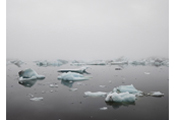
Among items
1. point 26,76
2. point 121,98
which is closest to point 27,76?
point 26,76

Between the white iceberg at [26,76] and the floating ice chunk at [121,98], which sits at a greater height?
the white iceberg at [26,76]

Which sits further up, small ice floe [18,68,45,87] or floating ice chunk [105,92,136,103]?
small ice floe [18,68,45,87]

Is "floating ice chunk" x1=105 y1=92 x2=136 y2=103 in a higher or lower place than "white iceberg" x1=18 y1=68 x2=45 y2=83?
lower

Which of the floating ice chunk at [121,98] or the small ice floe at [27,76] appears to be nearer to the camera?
the floating ice chunk at [121,98]

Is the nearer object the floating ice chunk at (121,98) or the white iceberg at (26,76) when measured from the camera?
the floating ice chunk at (121,98)

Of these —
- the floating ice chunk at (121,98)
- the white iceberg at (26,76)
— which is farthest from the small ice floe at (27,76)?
the floating ice chunk at (121,98)

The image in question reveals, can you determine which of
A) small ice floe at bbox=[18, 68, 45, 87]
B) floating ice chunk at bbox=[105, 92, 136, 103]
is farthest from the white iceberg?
floating ice chunk at bbox=[105, 92, 136, 103]

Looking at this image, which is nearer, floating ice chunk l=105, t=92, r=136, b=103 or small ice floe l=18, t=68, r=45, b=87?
floating ice chunk l=105, t=92, r=136, b=103

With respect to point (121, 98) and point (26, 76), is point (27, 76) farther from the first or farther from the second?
point (121, 98)

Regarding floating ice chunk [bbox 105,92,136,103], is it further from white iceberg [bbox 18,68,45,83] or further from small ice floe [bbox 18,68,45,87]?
white iceberg [bbox 18,68,45,83]

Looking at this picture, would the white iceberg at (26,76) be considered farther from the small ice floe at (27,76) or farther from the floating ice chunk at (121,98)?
the floating ice chunk at (121,98)

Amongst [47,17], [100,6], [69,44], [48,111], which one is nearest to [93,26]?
[100,6]

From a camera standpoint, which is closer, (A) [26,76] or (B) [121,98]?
(B) [121,98]
